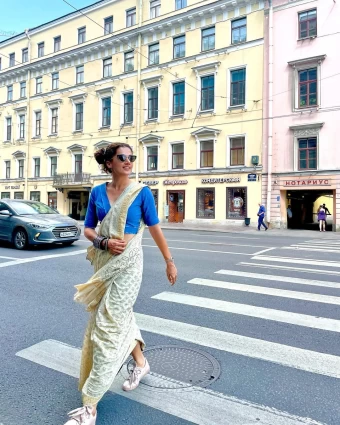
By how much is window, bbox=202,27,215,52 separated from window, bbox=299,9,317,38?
19.7 feet

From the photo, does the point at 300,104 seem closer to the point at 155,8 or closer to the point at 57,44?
the point at 155,8

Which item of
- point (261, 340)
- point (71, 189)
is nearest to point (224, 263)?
point (261, 340)

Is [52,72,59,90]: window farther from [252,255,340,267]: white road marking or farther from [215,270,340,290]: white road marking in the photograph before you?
[215,270,340,290]: white road marking

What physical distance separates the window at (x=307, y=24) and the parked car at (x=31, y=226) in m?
19.6

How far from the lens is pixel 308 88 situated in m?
21.9

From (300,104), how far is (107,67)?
55.3 feet

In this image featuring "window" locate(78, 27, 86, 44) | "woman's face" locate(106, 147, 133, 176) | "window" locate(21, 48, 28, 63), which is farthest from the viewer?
"window" locate(21, 48, 28, 63)

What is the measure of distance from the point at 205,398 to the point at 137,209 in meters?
1.54

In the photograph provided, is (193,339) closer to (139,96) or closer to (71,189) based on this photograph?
(139,96)

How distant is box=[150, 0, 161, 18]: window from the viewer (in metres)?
27.2

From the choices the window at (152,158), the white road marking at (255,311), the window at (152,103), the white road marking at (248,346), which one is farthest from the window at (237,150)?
the white road marking at (248,346)

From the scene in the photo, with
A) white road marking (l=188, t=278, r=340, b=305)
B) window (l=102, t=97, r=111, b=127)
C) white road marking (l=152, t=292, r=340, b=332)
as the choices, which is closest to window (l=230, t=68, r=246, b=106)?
window (l=102, t=97, r=111, b=127)

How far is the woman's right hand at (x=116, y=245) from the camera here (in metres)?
2.51

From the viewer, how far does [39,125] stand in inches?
1378
